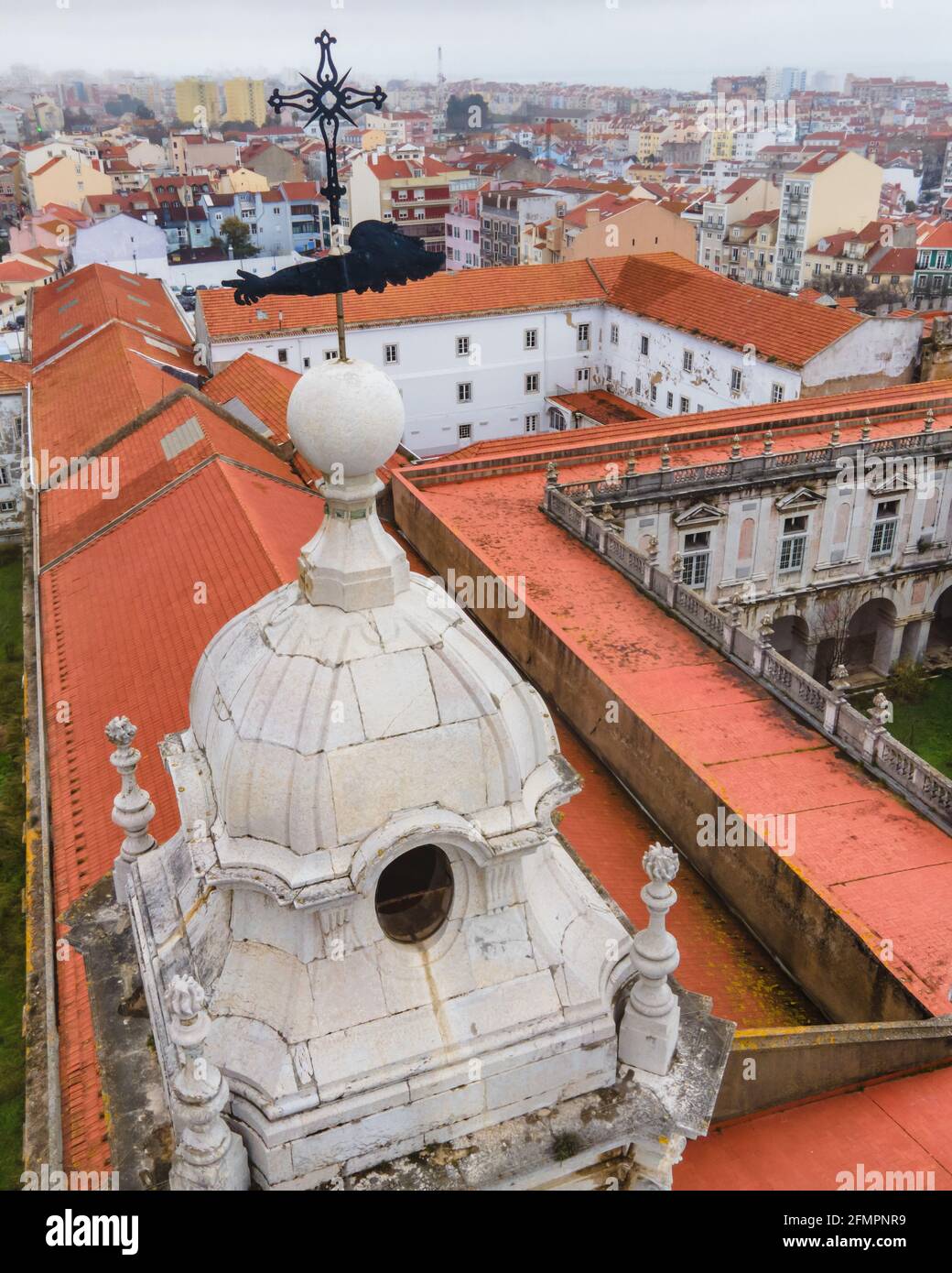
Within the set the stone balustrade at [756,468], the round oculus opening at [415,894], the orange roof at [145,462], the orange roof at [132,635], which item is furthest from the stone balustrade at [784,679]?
the round oculus opening at [415,894]

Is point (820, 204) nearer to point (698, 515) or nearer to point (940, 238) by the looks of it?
point (940, 238)

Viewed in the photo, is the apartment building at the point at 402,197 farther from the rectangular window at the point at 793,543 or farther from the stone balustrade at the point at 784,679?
the stone balustrade at the point at 784,679

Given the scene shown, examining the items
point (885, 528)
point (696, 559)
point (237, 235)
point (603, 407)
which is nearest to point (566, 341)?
point (603, 407)

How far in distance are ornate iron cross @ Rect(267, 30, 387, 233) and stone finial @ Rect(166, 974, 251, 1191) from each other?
481 cm

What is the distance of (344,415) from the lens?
6.40 meters

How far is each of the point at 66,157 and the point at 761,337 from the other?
123 m

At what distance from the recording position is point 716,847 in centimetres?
1734

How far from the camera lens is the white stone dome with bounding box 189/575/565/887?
657 cm

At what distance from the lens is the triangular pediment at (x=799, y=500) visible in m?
37.1

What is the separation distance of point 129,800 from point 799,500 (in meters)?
33.0

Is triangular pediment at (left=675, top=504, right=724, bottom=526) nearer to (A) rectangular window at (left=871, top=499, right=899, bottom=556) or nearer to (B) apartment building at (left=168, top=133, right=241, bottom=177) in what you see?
(A) rectangular window at (left=871, top=499, right=899, bottom=556)

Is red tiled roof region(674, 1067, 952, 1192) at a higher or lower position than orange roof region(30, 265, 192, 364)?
lower

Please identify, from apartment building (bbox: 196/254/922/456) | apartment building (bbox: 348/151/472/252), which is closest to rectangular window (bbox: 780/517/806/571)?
apartment building (bbox: 196/254/922/456)

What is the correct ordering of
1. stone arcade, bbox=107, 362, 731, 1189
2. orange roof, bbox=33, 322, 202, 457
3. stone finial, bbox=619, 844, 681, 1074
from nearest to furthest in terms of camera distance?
stone arcade, bbox=107, 362, 731, 1189, stone finial, bbox=619, 844, 681, 1074, orange roof, bbox=33, 322, 202, 457
